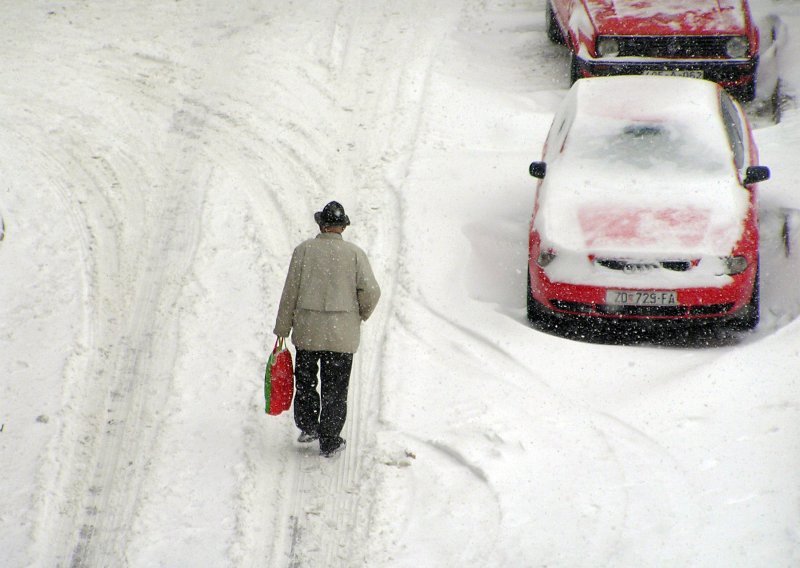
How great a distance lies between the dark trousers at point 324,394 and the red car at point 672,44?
241 inches

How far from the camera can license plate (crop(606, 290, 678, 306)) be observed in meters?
7.68

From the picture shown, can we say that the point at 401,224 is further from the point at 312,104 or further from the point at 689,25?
the point at 689,25

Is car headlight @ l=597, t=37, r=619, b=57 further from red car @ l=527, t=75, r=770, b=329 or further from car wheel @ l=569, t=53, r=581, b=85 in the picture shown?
red car @ l=527, t=75, r=770, b=329

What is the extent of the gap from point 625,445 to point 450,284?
247cm

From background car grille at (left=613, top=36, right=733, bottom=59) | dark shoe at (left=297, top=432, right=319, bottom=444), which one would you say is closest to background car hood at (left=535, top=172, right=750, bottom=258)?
dark shoe at (left=297, top=432, right=319, bottom=444)

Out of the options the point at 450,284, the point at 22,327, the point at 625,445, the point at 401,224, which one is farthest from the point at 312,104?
the point at 625,445

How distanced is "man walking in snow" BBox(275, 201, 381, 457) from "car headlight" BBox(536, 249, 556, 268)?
1.84 meters

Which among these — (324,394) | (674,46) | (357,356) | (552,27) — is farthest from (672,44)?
(324,394)

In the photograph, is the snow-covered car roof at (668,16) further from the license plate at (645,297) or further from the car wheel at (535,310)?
the license plate at (645,297)

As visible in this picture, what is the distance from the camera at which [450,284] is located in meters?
8.67

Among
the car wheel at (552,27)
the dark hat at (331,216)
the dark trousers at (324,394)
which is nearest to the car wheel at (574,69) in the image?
the car wheel at (552,27)

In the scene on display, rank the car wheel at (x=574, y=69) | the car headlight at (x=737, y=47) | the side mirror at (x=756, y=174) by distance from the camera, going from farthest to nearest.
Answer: the car wheel at (x=574, y=69), the car headlight at (x=737, y=47), the side mirror at (x=756, y=174)

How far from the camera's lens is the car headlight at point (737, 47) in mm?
11219

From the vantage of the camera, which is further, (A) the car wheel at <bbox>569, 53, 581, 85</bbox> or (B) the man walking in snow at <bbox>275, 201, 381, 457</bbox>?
(A) the car wheel at <bbox>569, 53, 581, 85</bbox>
